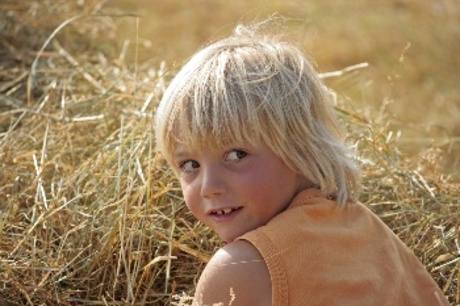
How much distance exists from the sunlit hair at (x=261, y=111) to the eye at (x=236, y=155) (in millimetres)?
31

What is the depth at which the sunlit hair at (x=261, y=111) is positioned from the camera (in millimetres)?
2230

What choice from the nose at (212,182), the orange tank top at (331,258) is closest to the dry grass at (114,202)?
the orange tank top at (331,258)

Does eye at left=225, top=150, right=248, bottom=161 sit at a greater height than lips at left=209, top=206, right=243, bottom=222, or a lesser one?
greater

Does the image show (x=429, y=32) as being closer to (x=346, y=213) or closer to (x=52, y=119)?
(x=52, y=119)

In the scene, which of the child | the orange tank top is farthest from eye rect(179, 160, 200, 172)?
the orange tank top

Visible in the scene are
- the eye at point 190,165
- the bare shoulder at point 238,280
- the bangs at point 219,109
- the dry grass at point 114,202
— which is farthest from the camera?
the dry grass at point 114,202

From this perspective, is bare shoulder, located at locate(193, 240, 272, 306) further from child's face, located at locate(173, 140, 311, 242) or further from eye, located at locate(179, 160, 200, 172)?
eye, located at locate(179, 160, 200, 172)

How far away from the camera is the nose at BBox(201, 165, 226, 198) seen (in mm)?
2221

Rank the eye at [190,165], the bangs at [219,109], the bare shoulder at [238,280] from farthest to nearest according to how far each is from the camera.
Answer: the eye at [190,165] → the bangs at [219,109] → the bare shoulder at [238,280]

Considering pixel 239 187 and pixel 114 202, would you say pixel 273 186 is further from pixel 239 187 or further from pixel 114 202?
pixel 114 202

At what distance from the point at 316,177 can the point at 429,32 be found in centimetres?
409

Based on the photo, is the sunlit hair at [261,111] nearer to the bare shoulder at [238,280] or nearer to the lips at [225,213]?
the lips at [225,213]

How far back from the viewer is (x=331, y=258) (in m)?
2.18

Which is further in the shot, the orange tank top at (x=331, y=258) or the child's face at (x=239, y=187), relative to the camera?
the child's face at (x=239, y=187)
